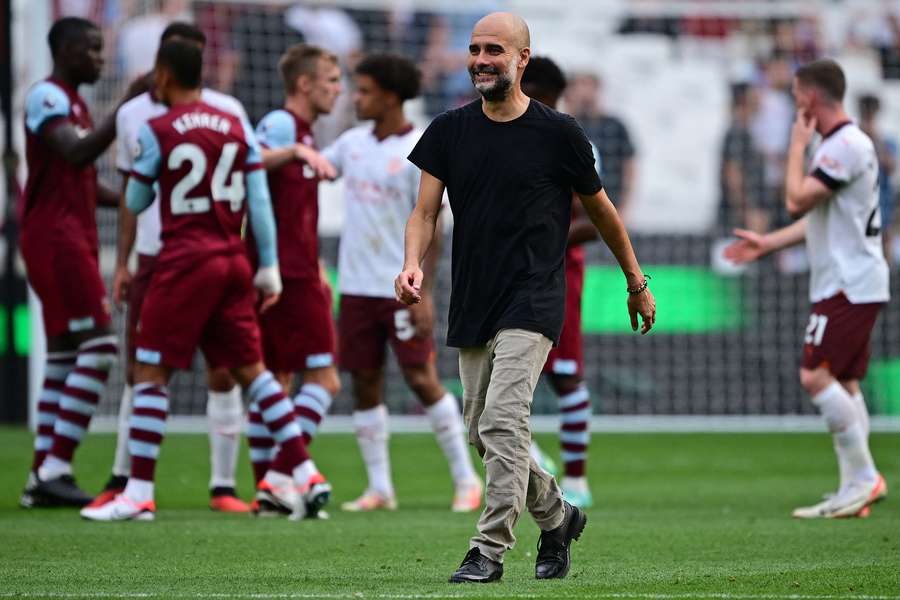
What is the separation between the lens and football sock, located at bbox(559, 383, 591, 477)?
8.53 metres

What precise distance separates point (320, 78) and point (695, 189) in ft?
33.2

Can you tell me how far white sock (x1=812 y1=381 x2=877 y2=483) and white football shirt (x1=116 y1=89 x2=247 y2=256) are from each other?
3.05 m

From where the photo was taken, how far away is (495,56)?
5.14 m

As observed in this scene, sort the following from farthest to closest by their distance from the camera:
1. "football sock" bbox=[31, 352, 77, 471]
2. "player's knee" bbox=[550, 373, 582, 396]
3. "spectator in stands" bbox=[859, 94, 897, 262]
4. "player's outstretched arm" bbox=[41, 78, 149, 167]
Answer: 1. "spectator in stands" bbox=[859, 94, 897, 262]
2. "player's knee" bbox=[550, 373, 582, 396]
3. "football sock" bbox=[31, 352, 77, 471]
4. "player's outstretched arm" bbox=[41, 78, 149, 167]

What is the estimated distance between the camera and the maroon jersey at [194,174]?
7035mm

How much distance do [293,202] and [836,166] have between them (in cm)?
262

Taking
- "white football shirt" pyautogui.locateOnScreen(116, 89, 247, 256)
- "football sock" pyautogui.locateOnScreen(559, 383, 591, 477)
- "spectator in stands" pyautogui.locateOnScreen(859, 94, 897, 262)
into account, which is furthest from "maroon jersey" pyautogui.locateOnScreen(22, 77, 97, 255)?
"spectator in stands" pyautogui.locateOnScreen(859, 94, 897, 262)

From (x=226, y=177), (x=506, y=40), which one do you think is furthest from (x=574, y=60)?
(x=506, y=40)

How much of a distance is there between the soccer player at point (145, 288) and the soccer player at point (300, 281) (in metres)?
0.14

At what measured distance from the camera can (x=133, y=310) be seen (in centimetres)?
775

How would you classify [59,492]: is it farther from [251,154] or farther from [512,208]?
[512,208]

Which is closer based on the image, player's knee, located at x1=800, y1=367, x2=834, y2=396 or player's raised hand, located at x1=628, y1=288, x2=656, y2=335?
player's raised hand, located at x1=628, y1=288, x2=656, y2=335

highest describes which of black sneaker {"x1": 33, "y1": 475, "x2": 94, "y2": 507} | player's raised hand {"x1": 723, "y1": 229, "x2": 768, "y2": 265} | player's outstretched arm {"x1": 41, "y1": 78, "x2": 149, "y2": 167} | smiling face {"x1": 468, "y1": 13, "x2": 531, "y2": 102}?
smiling face {"x1": 468, "y1": 13, "x2": 531, "y2": 102}

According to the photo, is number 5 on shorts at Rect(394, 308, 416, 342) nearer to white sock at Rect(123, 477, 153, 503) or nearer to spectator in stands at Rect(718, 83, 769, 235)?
white sock at Rect(123, 477, 153, 503)
